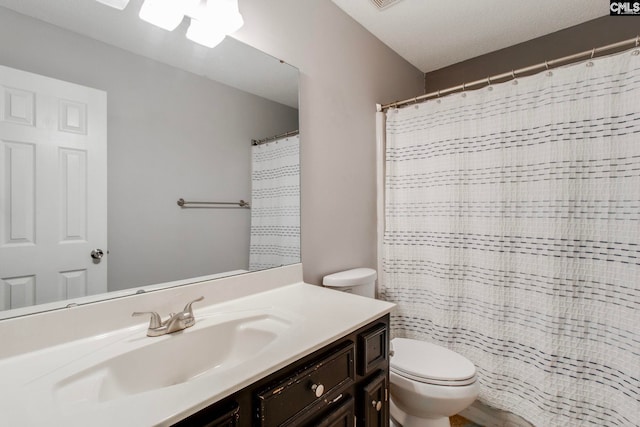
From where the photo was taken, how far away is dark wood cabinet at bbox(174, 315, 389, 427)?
0.67 metres

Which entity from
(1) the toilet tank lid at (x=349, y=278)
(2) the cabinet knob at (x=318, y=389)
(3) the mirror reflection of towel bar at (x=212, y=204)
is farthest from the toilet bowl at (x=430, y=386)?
(3) the mirror reflection of towel bar at (x=212, y=204)

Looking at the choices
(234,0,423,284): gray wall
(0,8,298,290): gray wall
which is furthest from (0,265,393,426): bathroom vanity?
(234,0,423,284): gray wall

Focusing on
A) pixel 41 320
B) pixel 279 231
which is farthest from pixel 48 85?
pixel 279 231

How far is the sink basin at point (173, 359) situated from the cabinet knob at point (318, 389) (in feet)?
0.54

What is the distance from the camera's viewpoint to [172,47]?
1118 millimetres

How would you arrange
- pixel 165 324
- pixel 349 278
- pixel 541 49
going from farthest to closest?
pixel 541 49
pixel 349 278
pixel 165 324

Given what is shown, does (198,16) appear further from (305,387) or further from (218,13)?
(305,387)

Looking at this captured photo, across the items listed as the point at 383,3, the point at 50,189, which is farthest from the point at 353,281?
the point at 383,3

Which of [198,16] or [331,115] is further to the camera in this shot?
[331,115]

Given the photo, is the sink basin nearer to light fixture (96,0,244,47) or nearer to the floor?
light fixture (96,0,244,47)

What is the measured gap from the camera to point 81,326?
89 centimetres

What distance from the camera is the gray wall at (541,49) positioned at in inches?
72.1

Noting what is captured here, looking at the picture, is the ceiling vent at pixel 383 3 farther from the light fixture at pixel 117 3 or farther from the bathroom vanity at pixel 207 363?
the bathroom vanity at pixel 207 363

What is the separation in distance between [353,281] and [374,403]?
0.64 m
